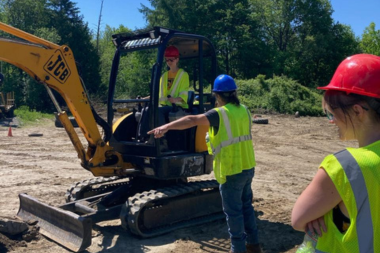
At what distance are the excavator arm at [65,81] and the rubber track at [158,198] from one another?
0.66 metres

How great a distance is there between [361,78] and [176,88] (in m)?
4.50

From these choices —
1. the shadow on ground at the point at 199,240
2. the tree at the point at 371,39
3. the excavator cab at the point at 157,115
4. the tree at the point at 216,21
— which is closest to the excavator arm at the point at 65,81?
the excavator cab at the point at 157,115

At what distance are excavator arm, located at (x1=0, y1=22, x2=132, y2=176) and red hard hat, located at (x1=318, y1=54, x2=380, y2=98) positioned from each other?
447cm

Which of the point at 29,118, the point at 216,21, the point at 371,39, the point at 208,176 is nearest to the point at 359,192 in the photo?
the point at 208,176

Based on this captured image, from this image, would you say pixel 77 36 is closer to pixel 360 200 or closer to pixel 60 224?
pixel 60 224

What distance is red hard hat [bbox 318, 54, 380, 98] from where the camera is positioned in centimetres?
178

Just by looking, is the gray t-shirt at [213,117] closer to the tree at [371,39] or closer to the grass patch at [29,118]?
the grass patch at [29,118]

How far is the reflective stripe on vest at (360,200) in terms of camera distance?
5.60 feet

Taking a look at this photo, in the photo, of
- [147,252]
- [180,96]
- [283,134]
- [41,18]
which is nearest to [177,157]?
[180,96]

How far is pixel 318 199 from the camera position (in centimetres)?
176

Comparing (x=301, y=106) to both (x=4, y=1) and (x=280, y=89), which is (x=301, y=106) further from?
(x=4, y=1)

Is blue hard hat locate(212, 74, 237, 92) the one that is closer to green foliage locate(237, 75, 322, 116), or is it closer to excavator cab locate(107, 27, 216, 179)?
excavator cab locate(107, 27, 216, 179)

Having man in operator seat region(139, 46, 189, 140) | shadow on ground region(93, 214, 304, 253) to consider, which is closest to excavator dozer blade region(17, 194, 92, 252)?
shadow on ground region(93, 214, 304, 253)

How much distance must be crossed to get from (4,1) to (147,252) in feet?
130
